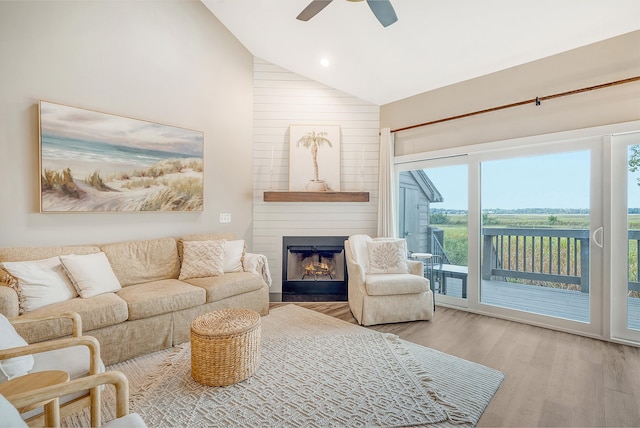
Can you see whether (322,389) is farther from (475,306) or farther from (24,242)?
(24,242)

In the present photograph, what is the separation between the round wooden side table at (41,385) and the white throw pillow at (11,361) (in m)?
0.08

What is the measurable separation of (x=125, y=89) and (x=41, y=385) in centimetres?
293

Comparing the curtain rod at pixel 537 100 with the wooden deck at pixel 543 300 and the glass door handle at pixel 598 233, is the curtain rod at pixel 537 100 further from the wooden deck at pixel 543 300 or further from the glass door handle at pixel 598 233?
the wooden deck at pixel 543 300

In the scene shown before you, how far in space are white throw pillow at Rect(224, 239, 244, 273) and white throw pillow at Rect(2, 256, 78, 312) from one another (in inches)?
54.6

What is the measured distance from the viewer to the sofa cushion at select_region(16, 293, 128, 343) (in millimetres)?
1973

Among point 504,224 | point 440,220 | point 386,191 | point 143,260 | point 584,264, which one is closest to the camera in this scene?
point 584,264

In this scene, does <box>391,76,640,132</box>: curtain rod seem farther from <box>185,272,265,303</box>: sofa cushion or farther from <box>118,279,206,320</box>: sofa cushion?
<box>118,279,206,320</box>: sofa cushion

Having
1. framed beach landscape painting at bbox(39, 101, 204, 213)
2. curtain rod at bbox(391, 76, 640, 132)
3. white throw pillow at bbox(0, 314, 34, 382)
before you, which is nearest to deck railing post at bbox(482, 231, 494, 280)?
curtain rod at bbox(391, 76, 640, 132)

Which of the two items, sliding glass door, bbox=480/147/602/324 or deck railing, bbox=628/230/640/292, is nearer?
deck railing, bbox=628/230/640/292

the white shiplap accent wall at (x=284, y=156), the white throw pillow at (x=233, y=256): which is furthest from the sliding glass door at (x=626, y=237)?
the white throw pillow at (x=233, y=256)

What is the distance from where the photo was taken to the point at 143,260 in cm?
314

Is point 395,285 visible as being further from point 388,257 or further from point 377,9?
point 377,9

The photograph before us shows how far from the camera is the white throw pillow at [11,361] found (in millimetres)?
1295

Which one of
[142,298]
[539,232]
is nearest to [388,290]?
[539,232]
